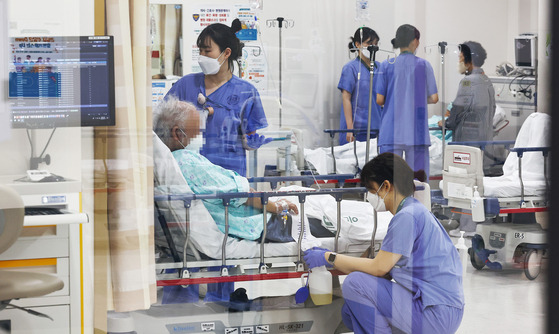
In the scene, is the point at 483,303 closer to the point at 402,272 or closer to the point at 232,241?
the point at 402,272

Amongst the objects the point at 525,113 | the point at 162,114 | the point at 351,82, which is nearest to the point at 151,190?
the point at 162,114

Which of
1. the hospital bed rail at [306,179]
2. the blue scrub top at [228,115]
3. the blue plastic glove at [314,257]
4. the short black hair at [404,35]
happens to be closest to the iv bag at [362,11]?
the short black hair at [404,35]

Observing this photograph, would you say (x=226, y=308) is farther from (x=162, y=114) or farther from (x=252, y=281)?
(x=162, y=114)

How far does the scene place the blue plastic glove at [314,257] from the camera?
2643 millimetres

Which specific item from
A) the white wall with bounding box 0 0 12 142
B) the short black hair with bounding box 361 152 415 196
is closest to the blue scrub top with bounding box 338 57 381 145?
the short black hair with bounding box 361 152 415 196

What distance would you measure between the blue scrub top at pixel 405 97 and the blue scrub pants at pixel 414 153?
0.06 ft

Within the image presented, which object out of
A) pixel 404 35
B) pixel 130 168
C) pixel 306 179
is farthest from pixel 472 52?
pixel 130 168

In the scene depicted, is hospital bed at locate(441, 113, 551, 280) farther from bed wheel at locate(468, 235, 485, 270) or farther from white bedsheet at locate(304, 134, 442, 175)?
white bedsheet at locate(304, 134, 442, 175)

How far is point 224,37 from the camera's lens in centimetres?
268

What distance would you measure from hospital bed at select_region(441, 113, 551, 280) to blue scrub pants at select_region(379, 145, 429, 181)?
128 mm

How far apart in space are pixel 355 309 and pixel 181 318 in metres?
0.70

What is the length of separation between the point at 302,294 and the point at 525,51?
1383 millimetres

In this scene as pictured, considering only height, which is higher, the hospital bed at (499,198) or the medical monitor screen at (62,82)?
the medical monitor screen at (62,82)

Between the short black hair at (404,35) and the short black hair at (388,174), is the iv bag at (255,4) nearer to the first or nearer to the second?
the short black hair at (404,35)
